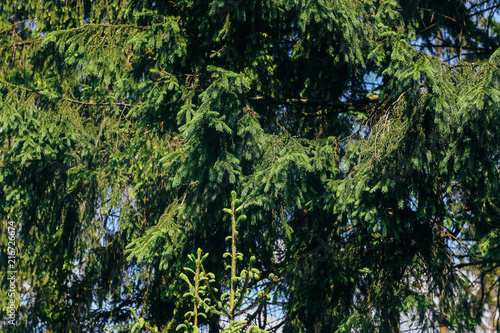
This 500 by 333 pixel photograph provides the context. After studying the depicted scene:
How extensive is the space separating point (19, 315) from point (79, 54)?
5041 millimetres

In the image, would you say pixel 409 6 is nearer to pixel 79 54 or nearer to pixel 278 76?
pixel 278 76

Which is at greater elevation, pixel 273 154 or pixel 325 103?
pixel 325 103

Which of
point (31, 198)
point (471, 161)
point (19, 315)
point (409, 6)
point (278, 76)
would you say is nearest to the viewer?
→ point (471, 161)

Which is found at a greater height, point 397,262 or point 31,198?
point 31,198

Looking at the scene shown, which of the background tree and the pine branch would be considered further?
the pine branch

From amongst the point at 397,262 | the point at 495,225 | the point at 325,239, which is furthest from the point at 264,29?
the point at 495,225

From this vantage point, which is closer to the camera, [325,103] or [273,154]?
[273,154]

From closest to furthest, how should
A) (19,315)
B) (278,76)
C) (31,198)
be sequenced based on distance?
1. (278,76)
2. (31,198)
3. (19,315)

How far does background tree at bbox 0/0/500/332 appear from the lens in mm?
5754

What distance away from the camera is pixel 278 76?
25.3 ft

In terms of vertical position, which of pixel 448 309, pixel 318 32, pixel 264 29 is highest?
pixel 264 29

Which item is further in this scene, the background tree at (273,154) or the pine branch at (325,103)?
the pine branch at (325,103)

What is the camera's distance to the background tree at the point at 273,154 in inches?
227

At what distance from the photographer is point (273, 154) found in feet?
20.4
